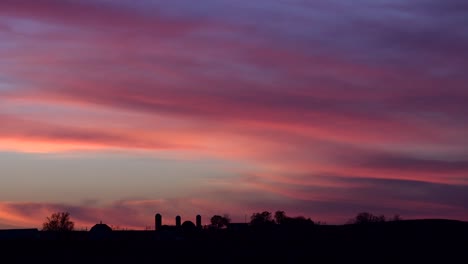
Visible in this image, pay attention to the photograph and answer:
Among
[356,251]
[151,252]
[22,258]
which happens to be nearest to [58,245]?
[22,258]

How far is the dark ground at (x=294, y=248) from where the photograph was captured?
73125 millimetres

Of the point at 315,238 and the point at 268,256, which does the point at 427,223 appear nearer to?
the point at 315,238

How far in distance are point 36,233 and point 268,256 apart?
53513 millimetres

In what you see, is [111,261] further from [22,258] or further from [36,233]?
[36,233]

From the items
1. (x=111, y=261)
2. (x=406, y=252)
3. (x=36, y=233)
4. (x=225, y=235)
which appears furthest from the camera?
(x=36, y=233)

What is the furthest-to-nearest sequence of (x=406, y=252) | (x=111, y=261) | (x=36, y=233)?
(x=36, y=233)
(x=111, y=261)
(x=406, y=252)

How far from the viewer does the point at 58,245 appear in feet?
296

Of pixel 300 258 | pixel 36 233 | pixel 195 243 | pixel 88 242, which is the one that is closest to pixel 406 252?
pixel 300 258

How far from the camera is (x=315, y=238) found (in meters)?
80.2

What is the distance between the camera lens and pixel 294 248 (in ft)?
254

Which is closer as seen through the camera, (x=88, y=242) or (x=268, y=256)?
(x=268, y=256)

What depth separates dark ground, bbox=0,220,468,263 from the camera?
73.1 meters

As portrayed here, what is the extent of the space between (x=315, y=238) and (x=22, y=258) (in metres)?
26.8

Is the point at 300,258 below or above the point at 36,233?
below
